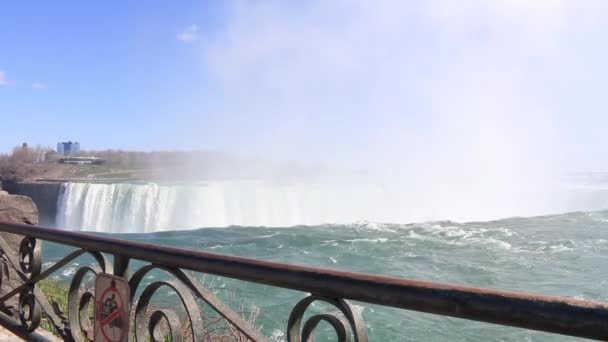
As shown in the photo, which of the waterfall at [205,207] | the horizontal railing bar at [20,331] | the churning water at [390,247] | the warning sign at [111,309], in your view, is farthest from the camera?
the waterfall at [205,207]

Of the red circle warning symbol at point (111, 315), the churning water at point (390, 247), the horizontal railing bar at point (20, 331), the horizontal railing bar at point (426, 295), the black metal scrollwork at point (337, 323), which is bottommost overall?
the churning water at point (390, 247)

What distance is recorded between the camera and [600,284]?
10102 millimetres

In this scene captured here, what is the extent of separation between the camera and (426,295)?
39.6 inches

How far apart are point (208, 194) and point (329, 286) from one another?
82.1ft

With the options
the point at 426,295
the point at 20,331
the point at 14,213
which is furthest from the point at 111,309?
the point at 14,213

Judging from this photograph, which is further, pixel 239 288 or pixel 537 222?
pixel 537 222

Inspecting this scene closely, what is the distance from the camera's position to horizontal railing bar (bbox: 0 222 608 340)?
2.75 ft

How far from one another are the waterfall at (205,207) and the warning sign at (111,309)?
2287 cm

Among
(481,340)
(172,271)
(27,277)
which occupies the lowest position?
(481,340)

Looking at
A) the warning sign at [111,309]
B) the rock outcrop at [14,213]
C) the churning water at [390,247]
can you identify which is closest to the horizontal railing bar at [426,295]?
the warning sign at [111,309]

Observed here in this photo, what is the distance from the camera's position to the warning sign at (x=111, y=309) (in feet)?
5.91

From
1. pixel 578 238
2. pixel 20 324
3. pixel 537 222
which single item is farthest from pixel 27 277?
pixel 537 222

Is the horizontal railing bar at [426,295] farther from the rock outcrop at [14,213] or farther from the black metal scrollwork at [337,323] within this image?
the rock outcrop at [14,213]

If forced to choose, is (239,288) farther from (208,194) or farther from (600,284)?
(208,194)
